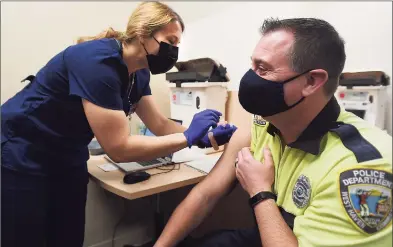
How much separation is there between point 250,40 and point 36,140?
1660 mm

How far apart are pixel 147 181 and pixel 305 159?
76 centimetres

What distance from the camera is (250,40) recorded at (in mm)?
2207

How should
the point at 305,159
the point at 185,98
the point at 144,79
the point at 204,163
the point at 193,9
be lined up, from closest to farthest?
1. the point at 305,159
2. the point at 144,79
3. the point at 204,163
4. the point at 185,98
5. the point at 193,9

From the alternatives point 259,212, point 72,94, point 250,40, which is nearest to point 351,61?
point 250,40

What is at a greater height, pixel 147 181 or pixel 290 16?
pixel 290 16

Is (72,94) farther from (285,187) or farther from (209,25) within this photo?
(209,25)

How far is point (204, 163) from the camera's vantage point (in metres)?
1.63

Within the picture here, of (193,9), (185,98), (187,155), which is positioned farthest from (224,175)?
(193,9)

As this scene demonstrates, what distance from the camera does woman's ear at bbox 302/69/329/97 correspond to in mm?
883

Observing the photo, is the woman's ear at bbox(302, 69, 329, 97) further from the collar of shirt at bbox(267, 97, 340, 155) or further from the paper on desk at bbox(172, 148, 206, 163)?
the paper on desk at bbox(172, 148, 206, 163)

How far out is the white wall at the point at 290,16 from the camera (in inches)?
73.7

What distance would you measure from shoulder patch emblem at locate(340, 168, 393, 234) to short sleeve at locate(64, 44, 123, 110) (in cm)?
83

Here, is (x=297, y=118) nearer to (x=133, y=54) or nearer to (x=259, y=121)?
(x=259, y=121)

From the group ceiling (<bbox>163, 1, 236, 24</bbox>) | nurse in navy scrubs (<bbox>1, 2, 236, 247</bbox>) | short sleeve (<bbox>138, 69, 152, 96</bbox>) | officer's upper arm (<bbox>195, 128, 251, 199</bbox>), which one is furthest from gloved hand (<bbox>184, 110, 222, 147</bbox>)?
ceiling (<bbox>163, 1, 236, 24</bbox>)
